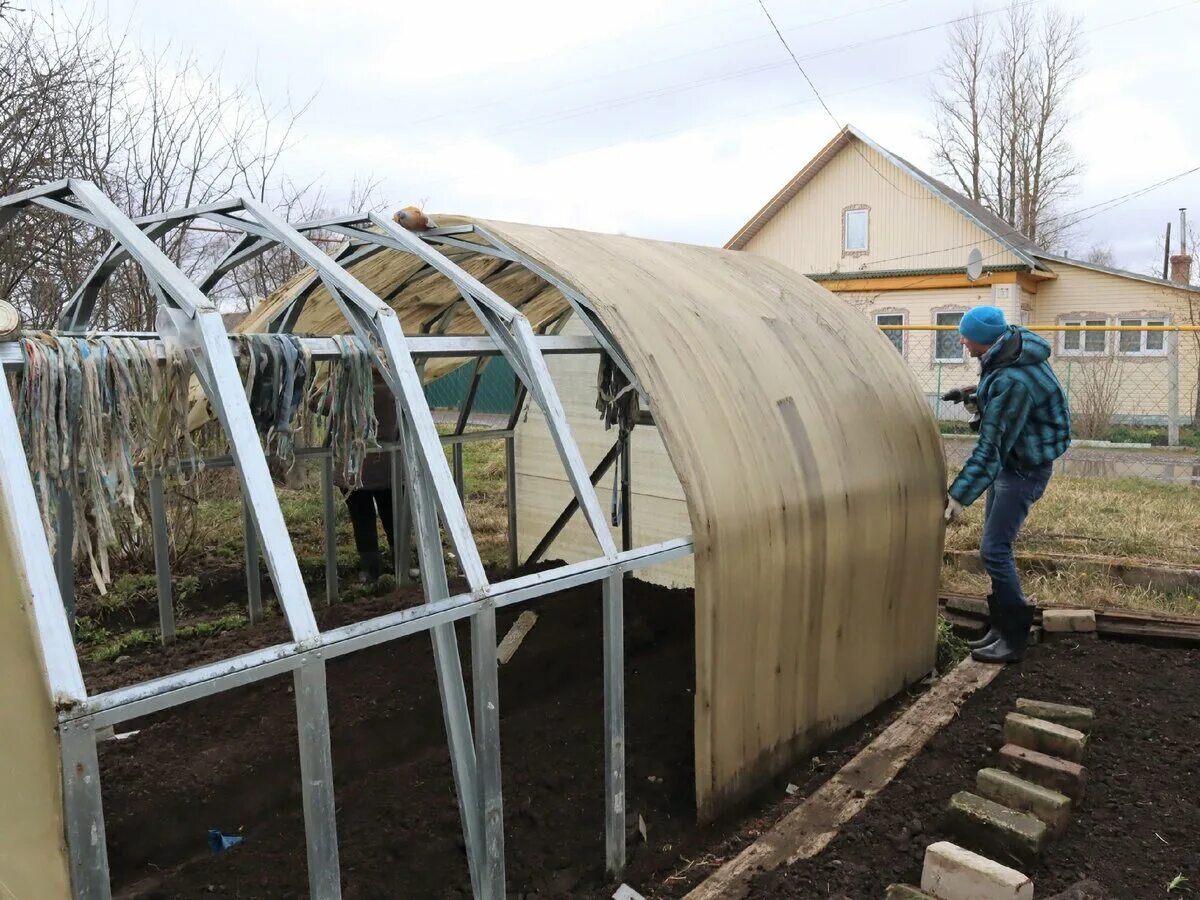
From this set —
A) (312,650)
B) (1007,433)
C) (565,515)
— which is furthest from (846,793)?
(565,515)

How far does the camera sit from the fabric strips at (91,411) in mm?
2305

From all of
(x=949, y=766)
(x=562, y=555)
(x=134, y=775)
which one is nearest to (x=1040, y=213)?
(x=562, y=555)

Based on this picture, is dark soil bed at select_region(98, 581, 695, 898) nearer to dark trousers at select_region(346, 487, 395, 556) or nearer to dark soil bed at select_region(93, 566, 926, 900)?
dark soil bed at select_region(93, 566, 926, 900)

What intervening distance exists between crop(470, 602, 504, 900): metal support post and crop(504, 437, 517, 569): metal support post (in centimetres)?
403

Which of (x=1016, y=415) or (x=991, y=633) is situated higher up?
(x=1016, y=415)

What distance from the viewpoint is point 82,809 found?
173 centimetres

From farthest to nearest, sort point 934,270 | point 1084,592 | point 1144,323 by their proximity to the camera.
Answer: point 934,270 < point 1144,323 < point 1084,592

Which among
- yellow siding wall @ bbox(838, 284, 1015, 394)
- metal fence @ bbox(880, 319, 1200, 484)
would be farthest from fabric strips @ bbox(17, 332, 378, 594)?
yellow siding wall @ bbox(838, 284, 1015, 394)

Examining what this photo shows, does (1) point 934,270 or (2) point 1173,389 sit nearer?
(2) point 1173,389

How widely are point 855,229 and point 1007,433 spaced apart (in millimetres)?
17009

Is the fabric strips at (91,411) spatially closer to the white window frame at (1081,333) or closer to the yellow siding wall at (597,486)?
the yellow siding wall at (597,486)

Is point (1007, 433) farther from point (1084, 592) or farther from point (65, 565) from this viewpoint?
point (65, 565)

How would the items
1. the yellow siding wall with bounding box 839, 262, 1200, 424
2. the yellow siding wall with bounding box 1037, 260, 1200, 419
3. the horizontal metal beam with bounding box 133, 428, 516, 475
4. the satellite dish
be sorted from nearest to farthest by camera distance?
the horizontal metal beam with bounding box 133, 428, 516, 475
the yellow siding wall with bounding box 1037, 260, 1200, 419
the yellow siding wall with bounding box 839, 262, 1200, 424
the satellite dish

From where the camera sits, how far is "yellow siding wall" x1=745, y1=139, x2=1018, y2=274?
18.8m
